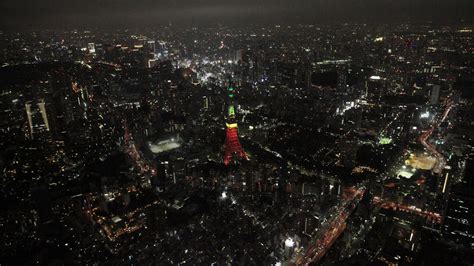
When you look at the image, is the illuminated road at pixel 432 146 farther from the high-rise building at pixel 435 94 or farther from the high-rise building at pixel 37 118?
the high-rise building at pixel 37 118

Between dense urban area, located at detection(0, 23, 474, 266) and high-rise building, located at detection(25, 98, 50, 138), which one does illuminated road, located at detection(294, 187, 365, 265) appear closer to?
dense urban area, located at detection(0, 23, 474, 266)

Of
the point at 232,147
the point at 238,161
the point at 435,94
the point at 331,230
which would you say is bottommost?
the point at 331,230

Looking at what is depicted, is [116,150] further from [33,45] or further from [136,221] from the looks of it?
[33,45]

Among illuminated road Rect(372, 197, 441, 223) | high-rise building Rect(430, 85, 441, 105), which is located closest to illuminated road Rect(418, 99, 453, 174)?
high-rise building Rect(430, 85, 441, 105)

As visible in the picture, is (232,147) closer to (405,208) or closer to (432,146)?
(405,208)

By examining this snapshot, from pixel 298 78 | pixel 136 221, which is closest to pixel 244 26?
pixel 298 78

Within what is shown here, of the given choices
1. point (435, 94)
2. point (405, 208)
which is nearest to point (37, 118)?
point (405, 208)

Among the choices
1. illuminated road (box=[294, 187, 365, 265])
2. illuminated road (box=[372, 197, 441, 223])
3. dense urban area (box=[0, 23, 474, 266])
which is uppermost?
dense urban area (box=[0, 23, 474, 266])
